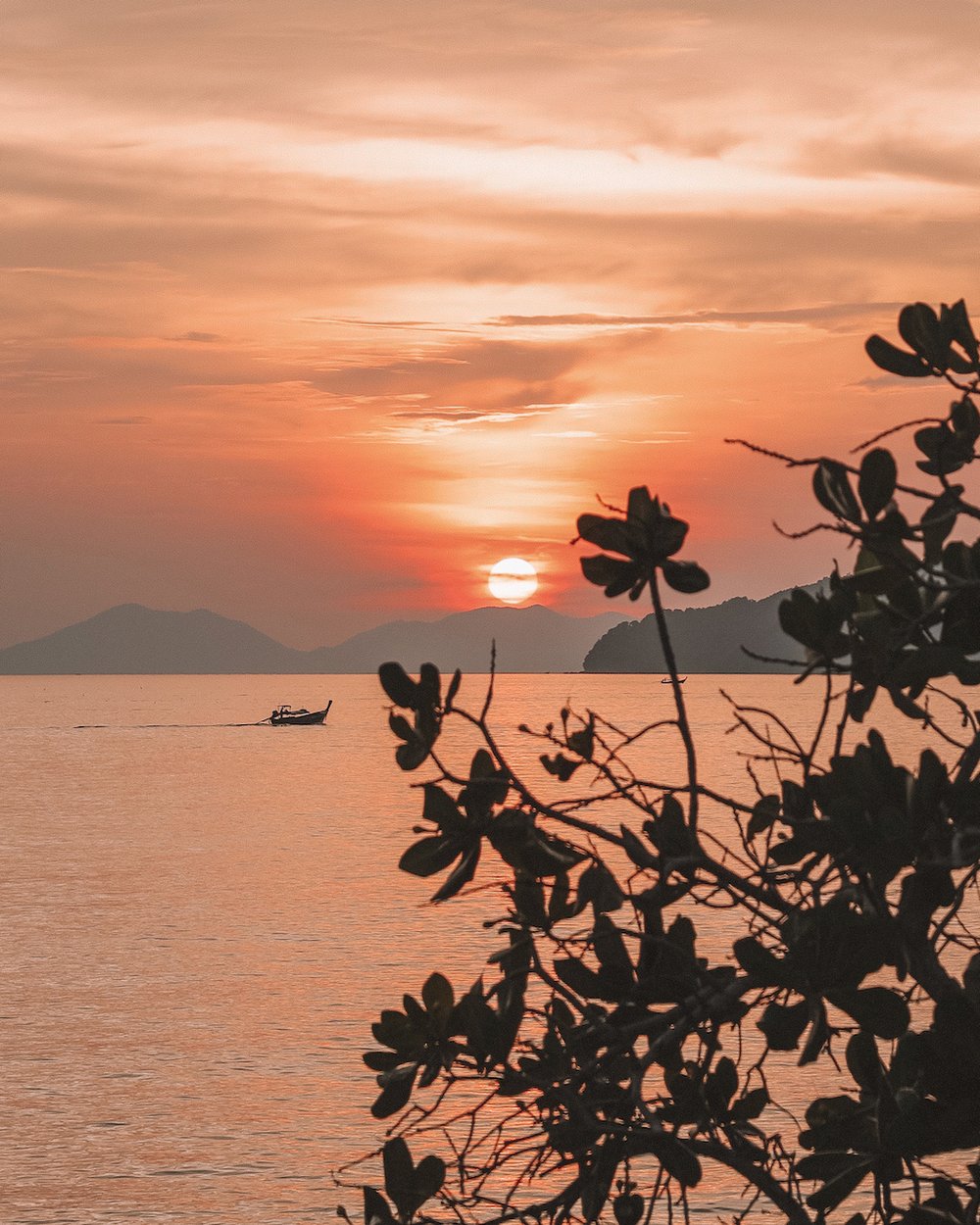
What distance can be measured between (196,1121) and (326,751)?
301 ft

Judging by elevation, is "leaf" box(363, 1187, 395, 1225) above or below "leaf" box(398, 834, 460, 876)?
below

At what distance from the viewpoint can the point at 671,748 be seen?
357ft

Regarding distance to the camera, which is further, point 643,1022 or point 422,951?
point 422,951

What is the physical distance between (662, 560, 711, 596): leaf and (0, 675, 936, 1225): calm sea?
10888 millimetres

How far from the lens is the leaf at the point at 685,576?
2998 mm

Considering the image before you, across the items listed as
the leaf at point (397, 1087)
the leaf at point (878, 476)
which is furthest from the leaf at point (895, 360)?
the leaf at point (397, 1087)

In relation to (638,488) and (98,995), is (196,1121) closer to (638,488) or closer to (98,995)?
(98,995)

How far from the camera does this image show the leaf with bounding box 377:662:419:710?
10.5 feet

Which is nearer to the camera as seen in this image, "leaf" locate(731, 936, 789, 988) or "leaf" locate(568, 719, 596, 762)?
"leaf" locate(731, 936, 789, 988)

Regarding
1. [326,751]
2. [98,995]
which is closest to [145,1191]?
[98,995]

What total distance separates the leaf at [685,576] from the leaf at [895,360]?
28.3 inches

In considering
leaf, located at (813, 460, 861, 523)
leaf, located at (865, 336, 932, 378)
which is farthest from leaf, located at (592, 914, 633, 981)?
leaf, located at (865, 336, 932, 378)

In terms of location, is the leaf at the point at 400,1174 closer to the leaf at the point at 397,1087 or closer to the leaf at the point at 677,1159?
the leaf at the point at 397,1087

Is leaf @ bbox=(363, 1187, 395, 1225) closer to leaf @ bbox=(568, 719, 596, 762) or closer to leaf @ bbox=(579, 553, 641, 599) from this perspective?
leaf @ bbox=(568, 719, 596, 762)
